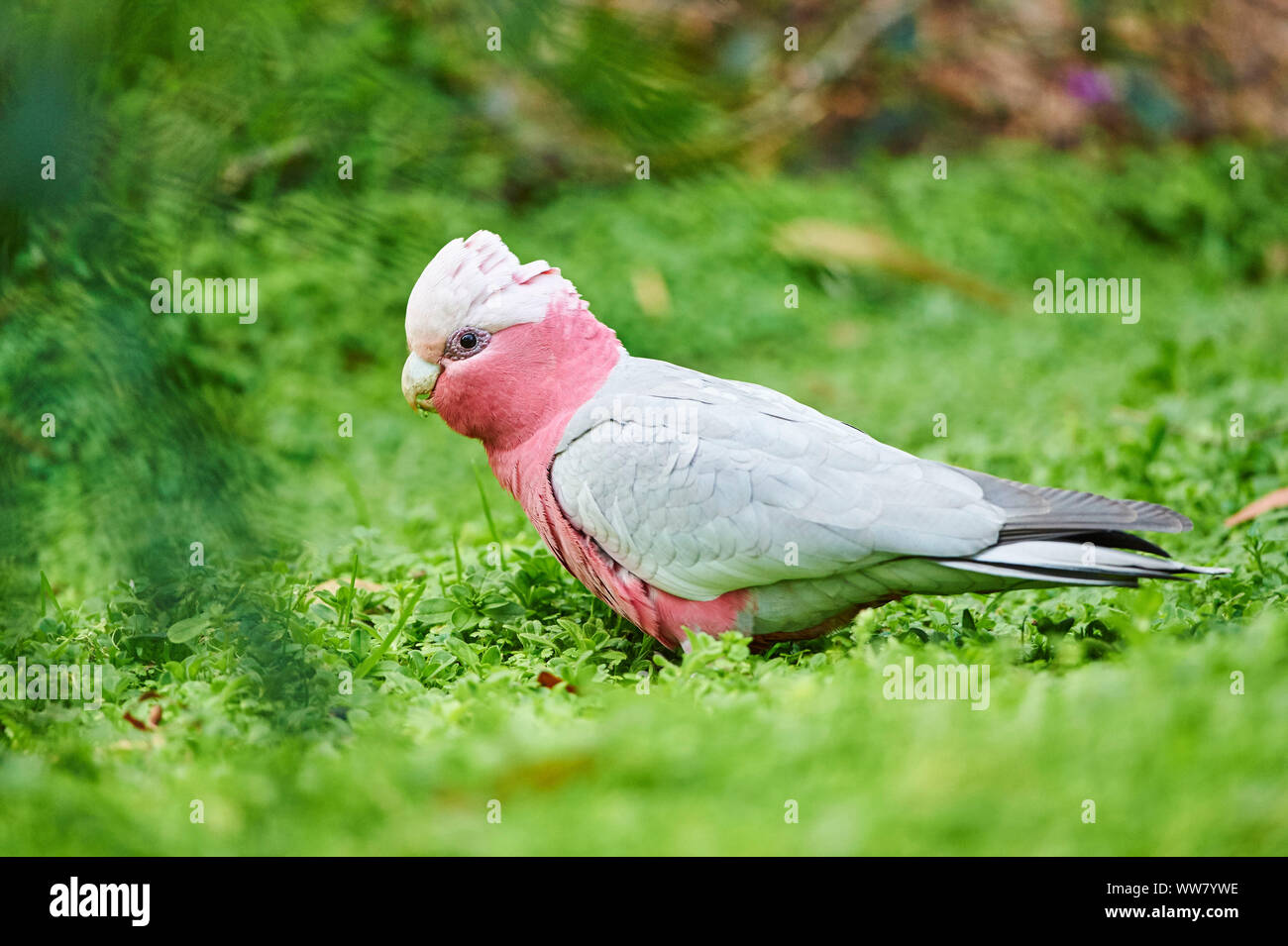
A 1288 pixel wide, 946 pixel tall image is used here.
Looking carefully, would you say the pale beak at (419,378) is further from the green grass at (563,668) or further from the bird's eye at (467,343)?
the green grass at (563,668)

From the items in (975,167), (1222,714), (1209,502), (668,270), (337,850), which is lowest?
(337,850)

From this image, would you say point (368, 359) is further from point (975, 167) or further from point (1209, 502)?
point (975, 167)

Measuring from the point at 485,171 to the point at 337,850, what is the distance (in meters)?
1.00

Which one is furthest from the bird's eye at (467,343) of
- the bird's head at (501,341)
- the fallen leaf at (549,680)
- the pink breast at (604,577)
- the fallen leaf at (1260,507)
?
the fallen leaf at (1260,507)

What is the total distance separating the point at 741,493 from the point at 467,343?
0.89m

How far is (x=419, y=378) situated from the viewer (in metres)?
3.30

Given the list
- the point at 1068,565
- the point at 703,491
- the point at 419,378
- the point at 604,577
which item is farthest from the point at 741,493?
the point at 419,378

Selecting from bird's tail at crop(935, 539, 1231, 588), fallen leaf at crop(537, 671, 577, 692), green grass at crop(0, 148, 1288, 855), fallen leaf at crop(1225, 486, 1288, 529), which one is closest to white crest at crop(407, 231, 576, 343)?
green grass at crop(0, 148, 1288, 855)

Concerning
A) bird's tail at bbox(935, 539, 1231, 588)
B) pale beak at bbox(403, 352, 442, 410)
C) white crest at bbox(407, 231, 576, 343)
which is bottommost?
bird's tail at bbox(935, 539, 1231, 588)

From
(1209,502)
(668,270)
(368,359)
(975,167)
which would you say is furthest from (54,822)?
(975,167)

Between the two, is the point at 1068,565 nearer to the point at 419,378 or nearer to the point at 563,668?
the point at 563,668

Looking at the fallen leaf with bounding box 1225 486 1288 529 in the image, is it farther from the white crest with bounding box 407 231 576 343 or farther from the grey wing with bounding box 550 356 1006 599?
the white crest with bounding box 407 231 576 343

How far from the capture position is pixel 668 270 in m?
7.29

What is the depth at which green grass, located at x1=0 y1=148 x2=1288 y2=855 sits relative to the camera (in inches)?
52.9
